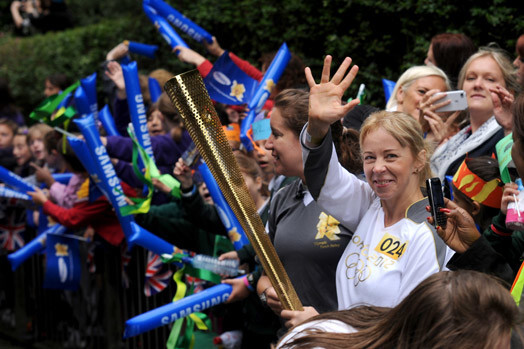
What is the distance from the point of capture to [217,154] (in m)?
2.53

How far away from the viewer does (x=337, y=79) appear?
8.93 feet

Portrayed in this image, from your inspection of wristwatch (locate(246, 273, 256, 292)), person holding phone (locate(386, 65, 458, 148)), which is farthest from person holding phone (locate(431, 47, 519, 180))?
wristwatch (locate(246, 273, 256, 292))

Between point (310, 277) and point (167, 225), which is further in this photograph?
point (167, 225)

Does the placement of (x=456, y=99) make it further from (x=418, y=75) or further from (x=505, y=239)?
(x=505, y=239)

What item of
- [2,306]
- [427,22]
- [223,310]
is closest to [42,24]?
[2,306]

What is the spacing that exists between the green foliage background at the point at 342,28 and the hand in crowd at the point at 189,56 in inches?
45.6

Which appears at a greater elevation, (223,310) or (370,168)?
(370,168)

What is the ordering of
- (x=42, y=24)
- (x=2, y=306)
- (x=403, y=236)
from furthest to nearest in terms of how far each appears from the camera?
(x=42, y=24) → (x=2, y=306) → (x=403, y=236)

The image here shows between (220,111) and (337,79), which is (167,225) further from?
(337,79)

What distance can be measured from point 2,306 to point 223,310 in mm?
4339

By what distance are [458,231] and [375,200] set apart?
1.47 feet

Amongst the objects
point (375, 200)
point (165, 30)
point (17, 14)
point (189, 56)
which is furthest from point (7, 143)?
point (17, 14)

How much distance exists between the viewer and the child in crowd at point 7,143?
742 centimetres

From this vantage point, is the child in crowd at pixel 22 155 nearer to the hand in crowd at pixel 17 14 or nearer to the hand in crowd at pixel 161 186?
the hand in crowd at pixel 161 186
